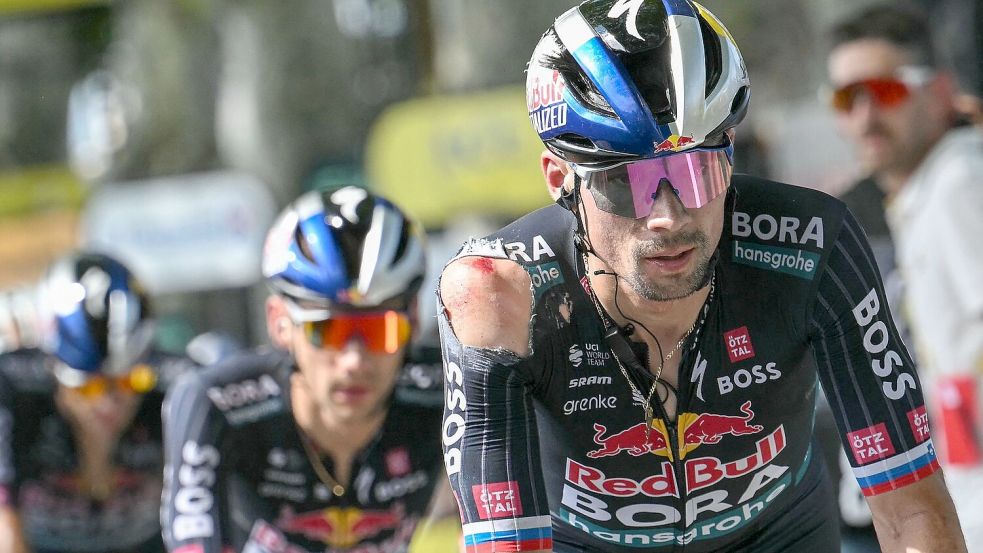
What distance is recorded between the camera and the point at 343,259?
486cm

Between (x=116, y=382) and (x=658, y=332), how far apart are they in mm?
4172

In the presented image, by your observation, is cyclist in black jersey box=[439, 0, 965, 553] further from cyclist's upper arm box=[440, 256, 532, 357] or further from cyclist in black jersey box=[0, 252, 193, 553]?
cyclist in black jersey box=[0, 252, 193, 553]

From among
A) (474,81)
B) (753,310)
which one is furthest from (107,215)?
(753,310)

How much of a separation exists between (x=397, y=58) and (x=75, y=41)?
19.3 feet

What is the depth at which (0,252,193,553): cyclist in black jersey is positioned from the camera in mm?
6668

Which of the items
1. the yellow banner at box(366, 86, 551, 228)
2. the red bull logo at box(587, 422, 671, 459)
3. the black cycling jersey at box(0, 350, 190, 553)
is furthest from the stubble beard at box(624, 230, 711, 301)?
the yellow banner at box(366, 86, 551, 228)

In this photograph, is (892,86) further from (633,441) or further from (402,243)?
(633,441)

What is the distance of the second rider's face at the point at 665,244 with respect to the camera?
3.02 m

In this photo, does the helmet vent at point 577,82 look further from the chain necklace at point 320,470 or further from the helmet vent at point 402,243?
the chain necklace at point 320,470

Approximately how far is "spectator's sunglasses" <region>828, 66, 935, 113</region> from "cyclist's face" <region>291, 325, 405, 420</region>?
2.51 metres

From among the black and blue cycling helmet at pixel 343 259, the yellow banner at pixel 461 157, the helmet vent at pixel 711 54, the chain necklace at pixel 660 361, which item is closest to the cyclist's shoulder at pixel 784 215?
the chain necklace at pixel 660 361

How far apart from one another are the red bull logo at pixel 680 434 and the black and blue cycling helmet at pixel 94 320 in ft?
12.8

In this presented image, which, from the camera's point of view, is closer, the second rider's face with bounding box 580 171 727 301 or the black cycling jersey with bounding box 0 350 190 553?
the second rider's face with bounding box 580 171 727 301

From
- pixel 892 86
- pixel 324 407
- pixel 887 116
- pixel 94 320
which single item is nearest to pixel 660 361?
pixel 324 407
